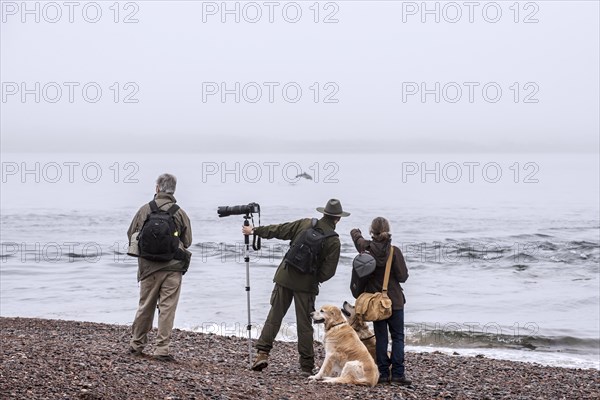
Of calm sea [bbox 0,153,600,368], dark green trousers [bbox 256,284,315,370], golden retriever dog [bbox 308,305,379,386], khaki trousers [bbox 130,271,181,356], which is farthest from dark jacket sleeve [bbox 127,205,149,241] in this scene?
calm sea [bbox 0,153,600,368]

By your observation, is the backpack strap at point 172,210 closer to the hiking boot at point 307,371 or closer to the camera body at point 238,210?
the camera body at point 238,210

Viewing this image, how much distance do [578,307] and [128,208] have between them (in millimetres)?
39017

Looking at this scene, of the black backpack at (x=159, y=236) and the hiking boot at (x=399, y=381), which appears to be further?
the hiking boot at (x=399, y=381)

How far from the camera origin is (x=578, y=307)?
800 inches

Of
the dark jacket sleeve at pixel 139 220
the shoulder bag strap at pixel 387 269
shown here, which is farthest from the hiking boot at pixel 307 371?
the dark jacket sleeve at pixel 139 220

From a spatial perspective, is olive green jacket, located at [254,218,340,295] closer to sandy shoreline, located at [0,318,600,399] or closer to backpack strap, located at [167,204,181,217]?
backpack strap, located at [167,204,181,217]

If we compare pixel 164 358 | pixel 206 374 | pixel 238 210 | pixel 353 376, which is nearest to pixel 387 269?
pixel 353 376

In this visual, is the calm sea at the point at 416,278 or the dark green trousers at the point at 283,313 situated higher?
the dark green trousers at the point at 283,313

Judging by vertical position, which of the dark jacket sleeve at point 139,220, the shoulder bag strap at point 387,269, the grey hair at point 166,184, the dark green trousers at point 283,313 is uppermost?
the grey hair at point 166,184

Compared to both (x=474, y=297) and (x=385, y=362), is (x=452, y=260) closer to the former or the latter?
(x=474, y=297)

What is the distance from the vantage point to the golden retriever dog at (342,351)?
28.8ft

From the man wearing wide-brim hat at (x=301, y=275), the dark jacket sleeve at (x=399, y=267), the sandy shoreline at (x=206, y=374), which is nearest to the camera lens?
the sandy shoreline at (x=206, y=374)

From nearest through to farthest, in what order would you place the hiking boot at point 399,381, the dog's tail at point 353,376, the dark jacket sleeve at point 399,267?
the dog's tail at point 353,376
the dark jacket sleeve at point 399,267
the hiking boot at point 399,381

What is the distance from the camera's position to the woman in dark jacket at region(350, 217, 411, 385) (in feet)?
A: 28.8
